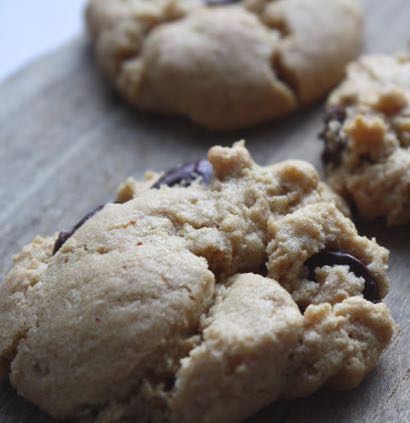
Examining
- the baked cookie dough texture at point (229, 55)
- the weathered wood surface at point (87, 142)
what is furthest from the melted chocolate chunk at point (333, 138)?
the baked cookie dough texture at point (229, 55)

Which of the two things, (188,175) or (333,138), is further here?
(333,138)

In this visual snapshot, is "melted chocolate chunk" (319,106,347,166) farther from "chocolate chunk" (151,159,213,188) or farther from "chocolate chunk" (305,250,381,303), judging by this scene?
"chocolate chunk" (305,250,381,303)

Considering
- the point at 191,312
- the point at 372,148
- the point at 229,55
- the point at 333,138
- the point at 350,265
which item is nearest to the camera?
the point at 191,312

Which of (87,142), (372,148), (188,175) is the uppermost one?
(188,175)

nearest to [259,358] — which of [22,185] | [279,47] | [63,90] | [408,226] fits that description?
[408,226]

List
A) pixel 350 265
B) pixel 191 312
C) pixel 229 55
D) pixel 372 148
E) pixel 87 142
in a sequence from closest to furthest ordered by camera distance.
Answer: pixel 191 312 < pixel 350 265 < pixel 372 148 < pixel 229 55 < pixel 87 142

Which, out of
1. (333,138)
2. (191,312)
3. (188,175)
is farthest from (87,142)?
(191,312)

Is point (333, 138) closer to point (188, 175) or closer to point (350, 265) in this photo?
point (188, 175)

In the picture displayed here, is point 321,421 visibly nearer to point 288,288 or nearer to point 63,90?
point 288,288
